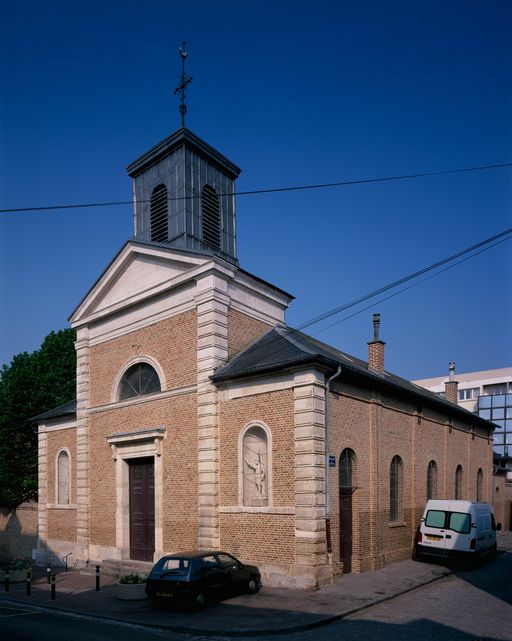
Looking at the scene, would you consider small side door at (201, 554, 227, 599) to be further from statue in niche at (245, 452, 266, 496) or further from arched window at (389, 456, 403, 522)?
arched window at (389, 456, 403, 522)

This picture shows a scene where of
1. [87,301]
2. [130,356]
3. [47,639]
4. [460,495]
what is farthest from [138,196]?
[460,495]

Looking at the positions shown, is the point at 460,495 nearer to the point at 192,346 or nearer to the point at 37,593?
the point at 192,346

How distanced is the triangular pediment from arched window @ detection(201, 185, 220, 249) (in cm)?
226

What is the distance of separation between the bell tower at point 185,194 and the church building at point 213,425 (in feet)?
0.23

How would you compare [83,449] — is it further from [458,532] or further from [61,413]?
[458,532]

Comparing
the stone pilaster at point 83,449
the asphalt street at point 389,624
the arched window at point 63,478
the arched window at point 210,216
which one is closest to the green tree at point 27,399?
the arched window at point 63,478

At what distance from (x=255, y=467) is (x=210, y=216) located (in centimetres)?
1005

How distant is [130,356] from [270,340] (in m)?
5.44

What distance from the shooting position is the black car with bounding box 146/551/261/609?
13.2 meters

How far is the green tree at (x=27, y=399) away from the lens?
31734 millimetres

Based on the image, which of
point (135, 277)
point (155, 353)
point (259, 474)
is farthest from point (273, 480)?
point (135, 277)

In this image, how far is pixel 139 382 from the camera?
21.2 meters

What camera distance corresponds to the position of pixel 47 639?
36.2 ft

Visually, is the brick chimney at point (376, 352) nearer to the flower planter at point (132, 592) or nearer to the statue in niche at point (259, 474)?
the statue in niche at point (259, 474)
